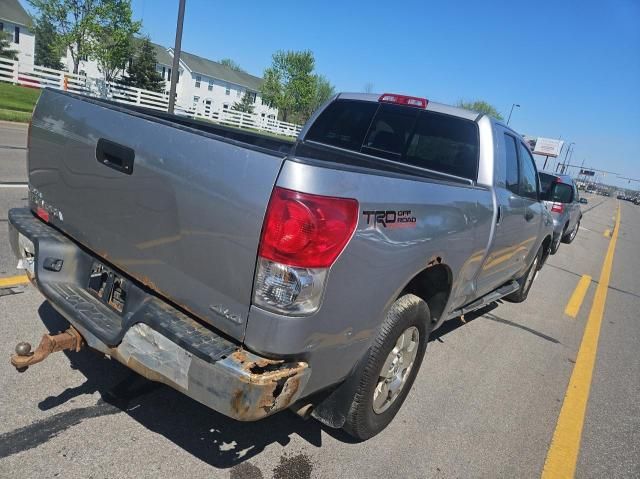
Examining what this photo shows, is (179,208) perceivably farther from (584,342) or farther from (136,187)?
(584,342)

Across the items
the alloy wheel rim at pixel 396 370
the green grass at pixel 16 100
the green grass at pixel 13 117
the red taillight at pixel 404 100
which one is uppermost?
the red taillight at pixel 404 100

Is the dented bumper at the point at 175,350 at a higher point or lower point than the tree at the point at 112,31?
lower

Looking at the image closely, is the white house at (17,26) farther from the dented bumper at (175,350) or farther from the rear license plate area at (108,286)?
the dented bumper at (175,350)

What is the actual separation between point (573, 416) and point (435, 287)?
1.73 meters

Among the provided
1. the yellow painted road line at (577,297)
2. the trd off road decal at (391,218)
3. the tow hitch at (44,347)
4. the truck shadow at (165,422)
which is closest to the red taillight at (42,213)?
the tow hitch at (44,347)

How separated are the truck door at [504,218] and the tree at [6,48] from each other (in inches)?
2153

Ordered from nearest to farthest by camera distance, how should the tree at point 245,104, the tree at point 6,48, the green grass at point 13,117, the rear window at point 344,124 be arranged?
1. the rear window at point 344,124
2. the green grass at point 13,117
3. the tree at point 6,48
4. the tree at point 245,104

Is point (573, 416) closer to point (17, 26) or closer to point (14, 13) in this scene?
point (17, 26)

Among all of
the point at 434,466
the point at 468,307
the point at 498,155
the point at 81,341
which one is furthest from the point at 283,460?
the point at 498,155

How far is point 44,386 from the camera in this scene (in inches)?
117

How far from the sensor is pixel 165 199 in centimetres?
227

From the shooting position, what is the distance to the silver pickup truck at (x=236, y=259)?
6.66 feet

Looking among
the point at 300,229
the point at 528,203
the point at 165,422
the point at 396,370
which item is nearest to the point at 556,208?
the point at 528,203

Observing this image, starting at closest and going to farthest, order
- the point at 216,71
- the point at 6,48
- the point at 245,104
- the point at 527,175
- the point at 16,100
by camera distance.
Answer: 1. the point at 527,175
2. the point at 16,100
3. the point at 6,48
4. the point at 245,104
5. the point at 216,71
